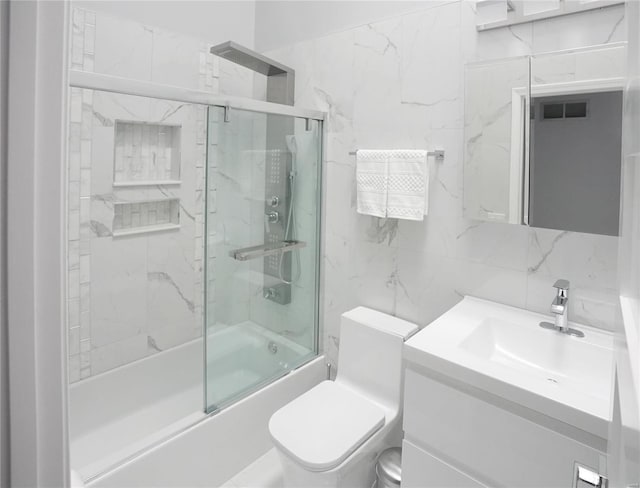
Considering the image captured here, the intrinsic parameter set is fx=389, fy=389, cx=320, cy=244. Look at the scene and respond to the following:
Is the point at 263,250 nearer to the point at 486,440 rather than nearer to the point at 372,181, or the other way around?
the point at 372,181

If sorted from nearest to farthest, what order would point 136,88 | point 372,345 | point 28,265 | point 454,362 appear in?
point 28,265 → point 454,362 → point 136,88 → point 372,345

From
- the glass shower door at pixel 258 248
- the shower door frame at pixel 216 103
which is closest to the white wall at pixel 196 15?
the shower door frame at pixel 216 103

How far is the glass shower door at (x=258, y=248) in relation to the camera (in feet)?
5.64

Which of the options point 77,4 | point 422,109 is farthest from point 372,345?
point 77,4

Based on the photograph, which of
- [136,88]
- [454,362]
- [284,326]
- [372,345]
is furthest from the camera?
[284,326]

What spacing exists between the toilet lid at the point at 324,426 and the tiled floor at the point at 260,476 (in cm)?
48

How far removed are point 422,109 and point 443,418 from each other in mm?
1277

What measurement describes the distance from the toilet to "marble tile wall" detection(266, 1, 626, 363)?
0.60 ft

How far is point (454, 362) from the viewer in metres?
1.13

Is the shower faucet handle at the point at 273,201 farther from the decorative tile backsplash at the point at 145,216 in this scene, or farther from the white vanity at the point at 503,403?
the white vanity at the point at 503,403

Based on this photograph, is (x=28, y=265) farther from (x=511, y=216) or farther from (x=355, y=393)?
(x=355, y=393)

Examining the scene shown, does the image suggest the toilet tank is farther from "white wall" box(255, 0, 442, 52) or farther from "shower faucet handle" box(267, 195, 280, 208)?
"white wall" box(255, 0, 442, 52)

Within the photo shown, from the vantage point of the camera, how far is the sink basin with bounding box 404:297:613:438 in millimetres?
963

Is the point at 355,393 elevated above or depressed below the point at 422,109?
below
